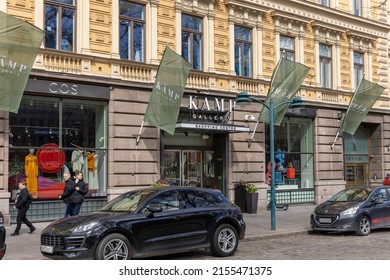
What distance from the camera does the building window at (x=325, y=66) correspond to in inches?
1026

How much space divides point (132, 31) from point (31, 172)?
6.48 metres

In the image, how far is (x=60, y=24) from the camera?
17.5 metres

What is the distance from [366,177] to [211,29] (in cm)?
1309

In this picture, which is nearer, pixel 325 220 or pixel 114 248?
pixel 114 248

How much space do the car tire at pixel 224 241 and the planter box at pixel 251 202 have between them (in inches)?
365

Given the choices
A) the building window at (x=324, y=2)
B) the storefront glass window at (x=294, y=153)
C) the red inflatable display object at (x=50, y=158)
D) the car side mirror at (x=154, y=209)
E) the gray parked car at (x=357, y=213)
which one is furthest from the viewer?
the building window at (x=324, y=2)

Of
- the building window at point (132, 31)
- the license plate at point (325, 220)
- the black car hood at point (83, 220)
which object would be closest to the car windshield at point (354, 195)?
the license plate at point (325, 220)

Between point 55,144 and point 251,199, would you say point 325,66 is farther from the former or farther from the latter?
point 55,144

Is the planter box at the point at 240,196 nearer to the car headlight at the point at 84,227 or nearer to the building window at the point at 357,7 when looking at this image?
the car headlight at the point at 84,227

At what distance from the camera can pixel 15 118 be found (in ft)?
54.1

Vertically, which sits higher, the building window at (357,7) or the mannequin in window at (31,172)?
the building window at (357,7)

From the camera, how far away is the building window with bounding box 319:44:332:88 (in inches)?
1026

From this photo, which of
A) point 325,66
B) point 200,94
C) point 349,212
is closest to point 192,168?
point 200,94

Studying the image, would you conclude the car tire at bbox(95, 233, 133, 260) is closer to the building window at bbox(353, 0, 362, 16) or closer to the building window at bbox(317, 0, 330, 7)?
the building window at bbox(317, 0, 330, 7)
